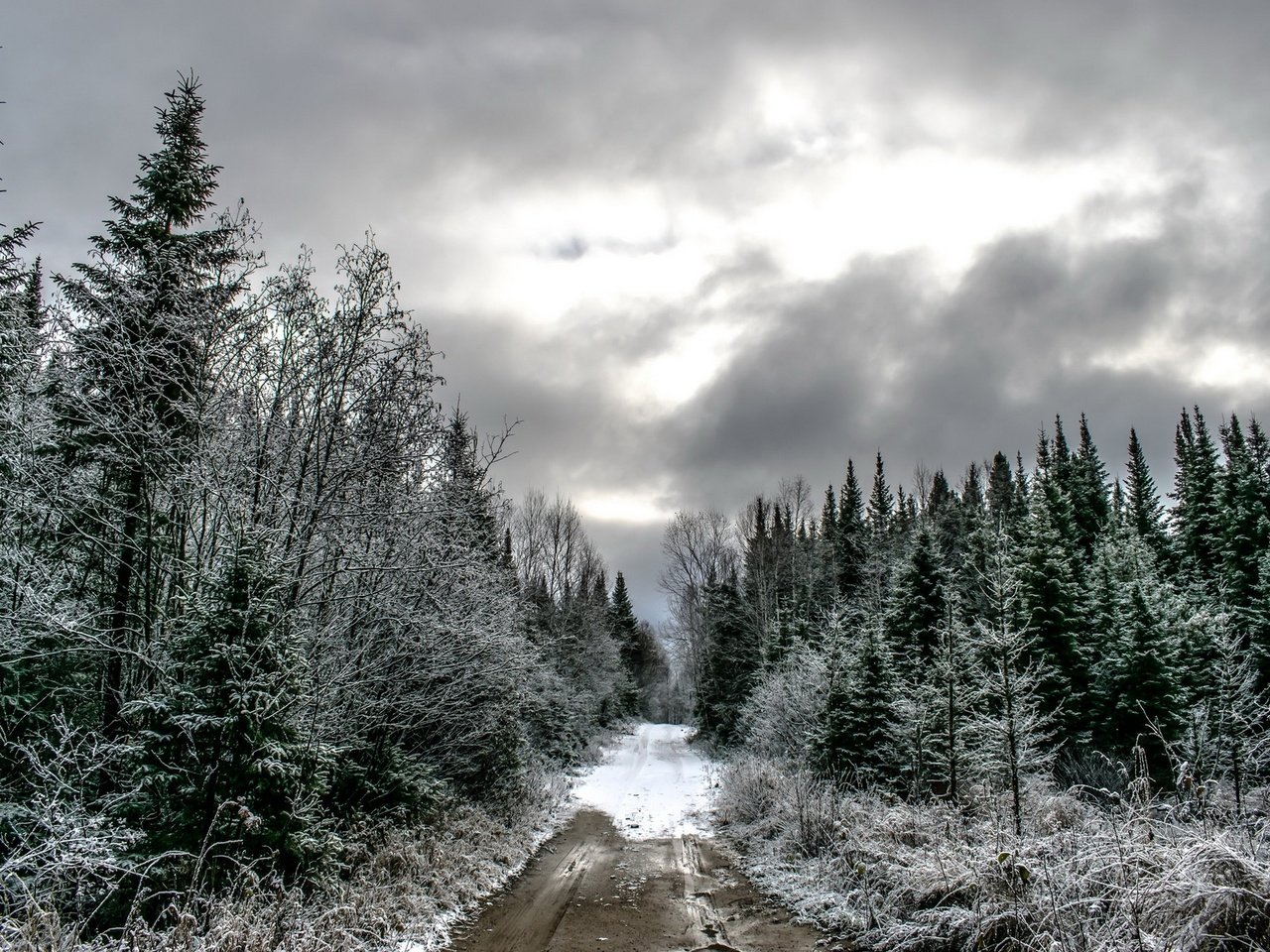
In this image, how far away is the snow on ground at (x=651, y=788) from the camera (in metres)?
16.0

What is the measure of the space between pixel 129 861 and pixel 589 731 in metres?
29.3

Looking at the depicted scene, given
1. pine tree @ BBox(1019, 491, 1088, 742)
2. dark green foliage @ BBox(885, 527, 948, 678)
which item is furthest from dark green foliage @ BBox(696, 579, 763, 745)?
pine tree @ BBox(1019, 491, 1088, 742)

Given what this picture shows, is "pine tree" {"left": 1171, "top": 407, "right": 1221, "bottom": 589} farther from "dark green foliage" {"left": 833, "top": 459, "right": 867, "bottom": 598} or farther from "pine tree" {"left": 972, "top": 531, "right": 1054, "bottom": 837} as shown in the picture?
"pine tree" {"left": 972, "top": 531, "right": 1054, "bottom": 837}

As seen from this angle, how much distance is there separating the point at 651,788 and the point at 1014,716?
49.7ft

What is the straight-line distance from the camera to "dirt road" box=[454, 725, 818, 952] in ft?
25.5

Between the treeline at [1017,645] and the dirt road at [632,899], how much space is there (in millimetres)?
3832

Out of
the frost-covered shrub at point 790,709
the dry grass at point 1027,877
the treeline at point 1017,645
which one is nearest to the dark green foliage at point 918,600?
the treeline at point 1017,645

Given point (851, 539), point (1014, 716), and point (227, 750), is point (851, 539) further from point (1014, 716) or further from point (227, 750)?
point (227, 750)

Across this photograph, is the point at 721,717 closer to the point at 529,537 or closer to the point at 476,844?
the point at 529,537

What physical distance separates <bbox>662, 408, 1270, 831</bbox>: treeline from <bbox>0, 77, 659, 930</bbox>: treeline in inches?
337

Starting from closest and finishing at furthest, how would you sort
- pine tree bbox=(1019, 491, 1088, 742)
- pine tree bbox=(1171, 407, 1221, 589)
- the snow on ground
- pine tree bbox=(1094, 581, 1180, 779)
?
the snow on ground
pine tree bbox=(1094, 581, 1180, 779)
pine tree bbox=(1019, 491, 1088, 742)
pine tree bbox=(1171, 407, 1221, 589)

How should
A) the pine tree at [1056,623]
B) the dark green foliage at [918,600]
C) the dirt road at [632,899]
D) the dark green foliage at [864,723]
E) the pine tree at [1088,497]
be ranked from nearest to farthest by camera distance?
1. the dirt road at [632,899]
2. the dark green foliage at [864,723]
3. the dark green foliage at [918,600]
4. the pine tree at [1056,623]
5. the pine tree at [1088,497]

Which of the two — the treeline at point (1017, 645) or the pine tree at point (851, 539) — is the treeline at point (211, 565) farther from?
the pine tree at point (851, 539)

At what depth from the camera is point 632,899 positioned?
950cm
